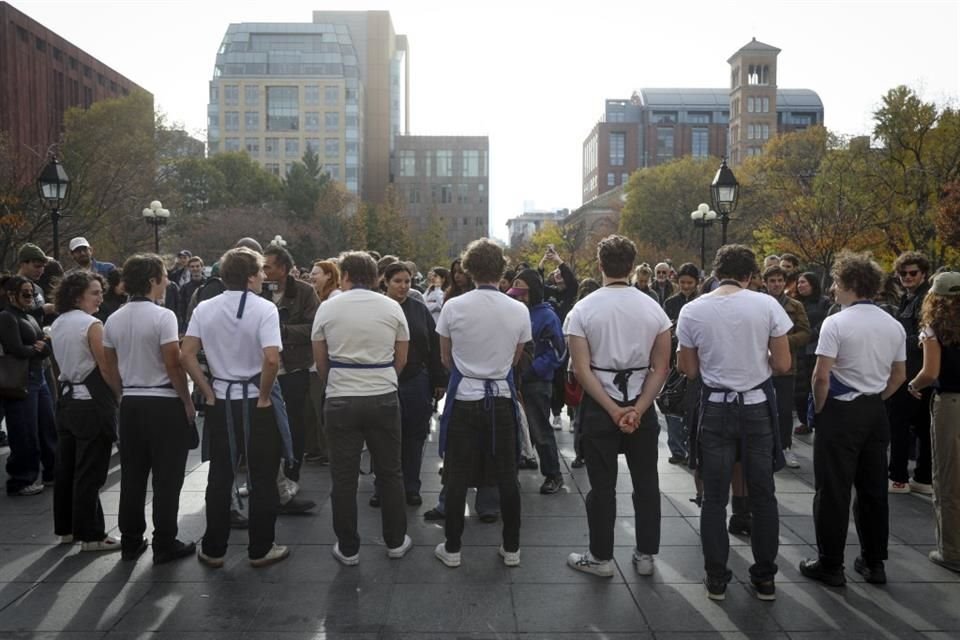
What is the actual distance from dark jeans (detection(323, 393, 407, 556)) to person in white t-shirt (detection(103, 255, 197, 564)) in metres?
1.00

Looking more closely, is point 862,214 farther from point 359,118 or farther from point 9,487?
point 359,118

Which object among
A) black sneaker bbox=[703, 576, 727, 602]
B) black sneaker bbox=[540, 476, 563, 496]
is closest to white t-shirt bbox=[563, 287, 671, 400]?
black sneaker bbox=[703, 576, 727, 602]

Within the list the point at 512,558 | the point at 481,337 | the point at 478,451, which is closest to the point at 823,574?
the point at 512,558

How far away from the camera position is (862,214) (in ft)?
97.5

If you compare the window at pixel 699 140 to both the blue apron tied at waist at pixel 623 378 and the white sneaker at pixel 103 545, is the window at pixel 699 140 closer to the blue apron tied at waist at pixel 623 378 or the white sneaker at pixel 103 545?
the blue apron tied at waist at pixel 623 378

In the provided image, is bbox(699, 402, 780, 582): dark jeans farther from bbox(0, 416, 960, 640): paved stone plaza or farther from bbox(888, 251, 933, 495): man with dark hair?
bbox(888, 251, 933, 495): man with dark hair

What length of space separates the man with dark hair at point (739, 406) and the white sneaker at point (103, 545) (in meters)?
3.90

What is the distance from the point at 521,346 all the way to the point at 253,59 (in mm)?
117517

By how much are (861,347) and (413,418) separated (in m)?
3.33

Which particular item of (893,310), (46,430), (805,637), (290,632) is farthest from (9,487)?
(893,310)

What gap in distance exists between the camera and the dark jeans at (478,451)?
197 inches

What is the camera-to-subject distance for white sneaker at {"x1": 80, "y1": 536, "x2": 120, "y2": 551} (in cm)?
540

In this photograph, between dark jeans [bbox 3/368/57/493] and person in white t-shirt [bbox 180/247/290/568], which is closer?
person in white t-shirt [bbox 180/247/290/568]

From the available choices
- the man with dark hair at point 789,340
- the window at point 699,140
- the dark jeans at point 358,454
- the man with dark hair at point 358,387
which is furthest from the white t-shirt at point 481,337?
the window at point 699,140
